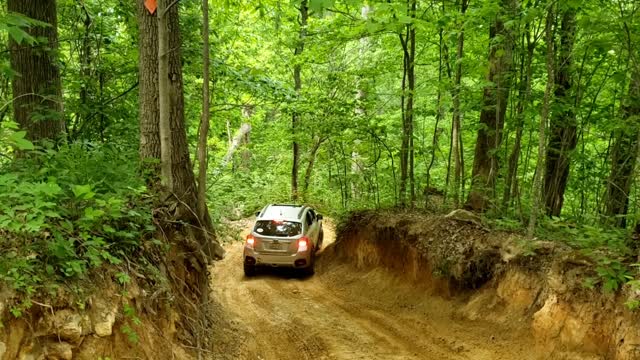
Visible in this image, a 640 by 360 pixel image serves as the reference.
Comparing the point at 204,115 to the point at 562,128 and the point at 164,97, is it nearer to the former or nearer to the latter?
the point at 164,97

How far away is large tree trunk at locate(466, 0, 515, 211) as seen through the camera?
361 inches

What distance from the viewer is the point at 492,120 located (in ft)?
33.7

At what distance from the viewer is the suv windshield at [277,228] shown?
507 inches

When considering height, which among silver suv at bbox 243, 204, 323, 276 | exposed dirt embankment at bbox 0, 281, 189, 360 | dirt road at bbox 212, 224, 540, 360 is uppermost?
exposed dirt embankment at bbox 0, 281, 189, 360

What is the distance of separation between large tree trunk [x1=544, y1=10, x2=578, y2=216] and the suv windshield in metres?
6.38

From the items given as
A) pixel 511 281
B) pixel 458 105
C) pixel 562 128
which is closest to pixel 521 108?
pixel 562 128

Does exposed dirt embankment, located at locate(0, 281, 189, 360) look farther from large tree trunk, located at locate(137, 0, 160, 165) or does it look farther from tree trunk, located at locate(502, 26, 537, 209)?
tree trunk, located at locate(502, 26, 537, 209)

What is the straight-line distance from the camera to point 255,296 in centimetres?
1095

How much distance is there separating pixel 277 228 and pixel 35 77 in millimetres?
7102

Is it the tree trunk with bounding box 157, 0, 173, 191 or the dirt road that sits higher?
the tree trunk with bounding box 157, 0, 173, 191

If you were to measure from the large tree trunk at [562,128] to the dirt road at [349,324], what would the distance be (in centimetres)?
341

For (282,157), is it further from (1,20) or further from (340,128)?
(1,20)

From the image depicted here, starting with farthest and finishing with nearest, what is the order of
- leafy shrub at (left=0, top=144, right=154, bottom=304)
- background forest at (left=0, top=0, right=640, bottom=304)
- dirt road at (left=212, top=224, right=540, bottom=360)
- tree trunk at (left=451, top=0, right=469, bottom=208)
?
1. tree trunk at (left=451, top=0, right=469, bottom=208)
2. dirt road at (left=212, top=224, right=540, bottom=360)
3. background forest at (left=0, top=0, right=640, bottom=304)
4. leafy shrub at (left=0, top=144, right=154, bottom=304)

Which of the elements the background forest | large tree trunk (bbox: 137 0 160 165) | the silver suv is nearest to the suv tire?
the silver suv
